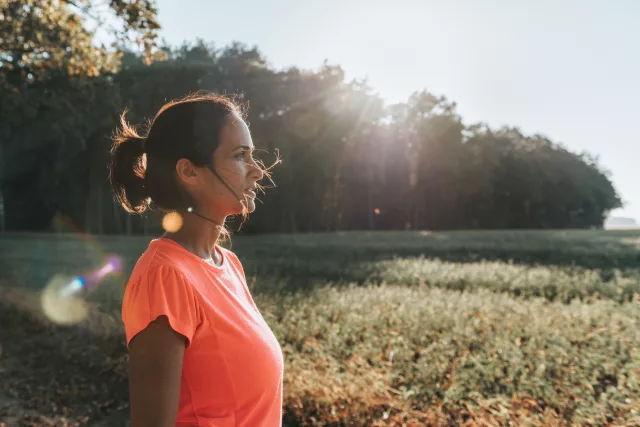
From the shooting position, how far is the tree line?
13.3m

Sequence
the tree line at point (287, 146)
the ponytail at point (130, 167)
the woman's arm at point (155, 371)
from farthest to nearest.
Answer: the tree line at point (287, 146) < the ponytail at point (130, 167) < the woman's arm at point (155, 371)

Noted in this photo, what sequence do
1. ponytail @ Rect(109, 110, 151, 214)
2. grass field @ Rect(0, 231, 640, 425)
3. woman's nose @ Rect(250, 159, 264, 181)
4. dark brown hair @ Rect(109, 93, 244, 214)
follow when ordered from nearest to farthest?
dark brown hair @ Rect(109, 93, 244, 214) → woman's nose @ Rect(250, 159, 264, 181) → ponytail @ Rect(109, 110, 151, 214) → grass field @ Rect(0, 231, 640, 425)

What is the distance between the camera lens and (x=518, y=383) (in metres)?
5.41

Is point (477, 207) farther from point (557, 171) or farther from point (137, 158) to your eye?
point (137, 158)

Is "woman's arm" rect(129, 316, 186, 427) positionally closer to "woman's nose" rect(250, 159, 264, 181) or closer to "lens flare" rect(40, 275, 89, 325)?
"woman's nose" rect(250, 159, 264, 181)

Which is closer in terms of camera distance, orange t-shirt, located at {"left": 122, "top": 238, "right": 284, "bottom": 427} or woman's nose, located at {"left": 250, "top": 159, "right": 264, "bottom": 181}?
orange t-shirt, located at {"left": 122, "top": 238, "right": 284, "bottom": 427}

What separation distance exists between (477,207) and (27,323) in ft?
204

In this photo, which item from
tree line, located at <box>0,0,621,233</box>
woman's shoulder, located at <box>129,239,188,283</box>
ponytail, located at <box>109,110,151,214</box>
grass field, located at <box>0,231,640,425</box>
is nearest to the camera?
woman's shoulder, located at <box>129,239,188,283</box>

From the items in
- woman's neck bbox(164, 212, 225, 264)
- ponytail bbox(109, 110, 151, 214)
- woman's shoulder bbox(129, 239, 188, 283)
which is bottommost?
woman's shoulder bbox(129, 239, 188, 283)

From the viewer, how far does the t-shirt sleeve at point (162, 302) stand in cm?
152

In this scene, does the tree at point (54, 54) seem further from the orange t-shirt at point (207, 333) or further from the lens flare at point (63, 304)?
the orange t-shirt at point (207, 333)

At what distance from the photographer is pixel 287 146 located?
4259 centimetres

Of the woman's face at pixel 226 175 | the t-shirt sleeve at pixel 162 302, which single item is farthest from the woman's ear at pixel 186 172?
the t-shirt sleeve at pixel 162 302

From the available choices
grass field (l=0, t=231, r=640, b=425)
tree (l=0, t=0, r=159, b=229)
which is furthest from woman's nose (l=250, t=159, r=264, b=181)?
tree (l=0, t=0, r=159, b=229)
